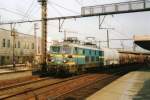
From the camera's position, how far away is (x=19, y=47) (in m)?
55.0

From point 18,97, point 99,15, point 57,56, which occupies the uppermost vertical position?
point 99,15

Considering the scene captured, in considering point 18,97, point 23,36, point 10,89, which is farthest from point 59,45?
point 23,36

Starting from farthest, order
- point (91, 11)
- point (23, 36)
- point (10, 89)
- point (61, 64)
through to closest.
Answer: point (23, 36) < point (91, 11) < point (61, 64) < point (10, 89)

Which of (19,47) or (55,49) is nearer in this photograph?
(55,49)

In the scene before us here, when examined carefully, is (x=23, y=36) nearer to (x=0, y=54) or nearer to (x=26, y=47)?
(x=26, y=47)

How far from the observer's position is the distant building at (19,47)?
4916cm

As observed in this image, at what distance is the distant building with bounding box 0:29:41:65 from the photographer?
49162 mm

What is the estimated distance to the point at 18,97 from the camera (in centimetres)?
1325

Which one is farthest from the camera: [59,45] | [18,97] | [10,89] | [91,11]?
[91,11]

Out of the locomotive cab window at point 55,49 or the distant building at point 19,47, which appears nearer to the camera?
the locomotive cab window at point 55,49

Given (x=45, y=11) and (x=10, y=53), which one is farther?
(x=10, y=53)

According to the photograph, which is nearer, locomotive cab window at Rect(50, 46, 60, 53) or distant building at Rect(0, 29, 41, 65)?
locomotive cab window at Rect(50, 46, 60, 53)

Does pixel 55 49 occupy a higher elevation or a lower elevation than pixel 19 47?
lower

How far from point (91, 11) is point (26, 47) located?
3492 centimetres
